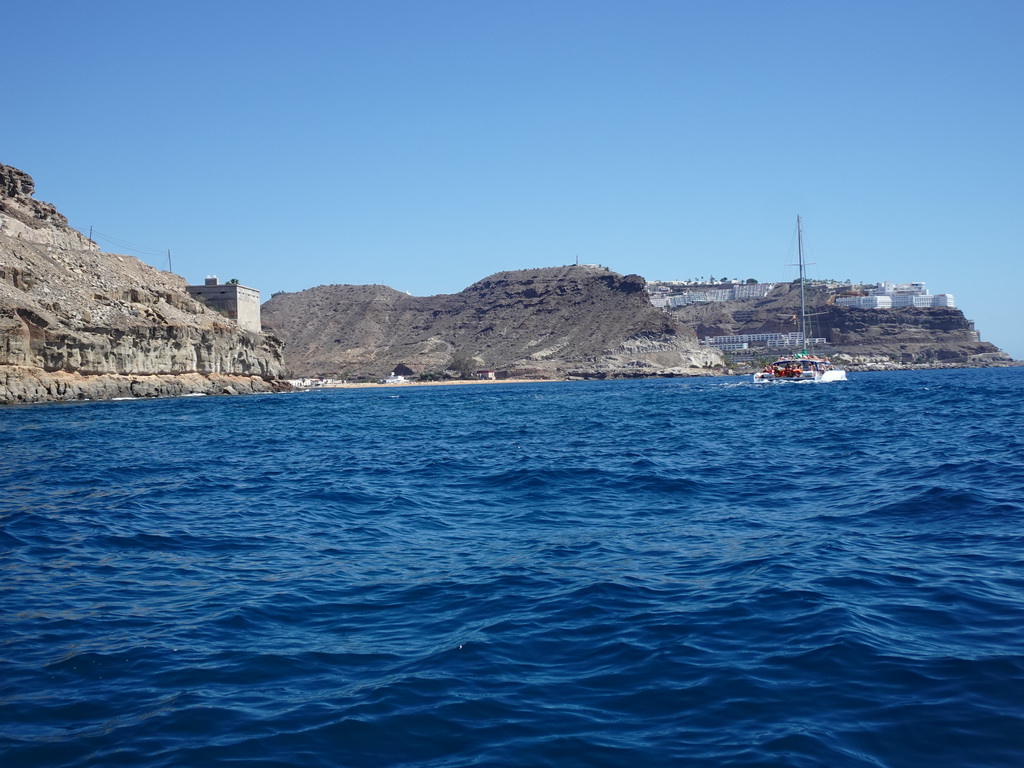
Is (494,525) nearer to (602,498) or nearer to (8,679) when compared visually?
(602,498)

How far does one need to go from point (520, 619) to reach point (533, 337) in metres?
163

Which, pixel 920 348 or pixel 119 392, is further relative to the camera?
pixel 920 348

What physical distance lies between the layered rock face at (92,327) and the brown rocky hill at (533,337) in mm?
78765

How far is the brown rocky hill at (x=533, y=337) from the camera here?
505 ft

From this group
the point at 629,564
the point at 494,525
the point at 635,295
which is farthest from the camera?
the point at 635,295

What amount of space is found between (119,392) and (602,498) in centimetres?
5305

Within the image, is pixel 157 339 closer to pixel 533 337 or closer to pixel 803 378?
A: pixel 803 378

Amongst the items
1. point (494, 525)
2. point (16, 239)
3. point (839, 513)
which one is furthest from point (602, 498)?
point (16, 239)

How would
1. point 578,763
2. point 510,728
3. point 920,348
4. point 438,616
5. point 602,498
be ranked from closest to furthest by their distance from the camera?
point 578,763, point 510,728, point 438,616, point 602,498, point 920,348

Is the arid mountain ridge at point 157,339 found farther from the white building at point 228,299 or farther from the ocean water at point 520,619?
the ocean water at point 520,619

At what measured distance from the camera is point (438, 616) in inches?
285

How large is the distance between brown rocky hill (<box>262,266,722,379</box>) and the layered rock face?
258 ft

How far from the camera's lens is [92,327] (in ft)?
186

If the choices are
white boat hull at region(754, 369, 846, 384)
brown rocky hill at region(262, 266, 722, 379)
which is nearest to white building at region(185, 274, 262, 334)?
white boat hull at region(754, 369, 846, 384)
